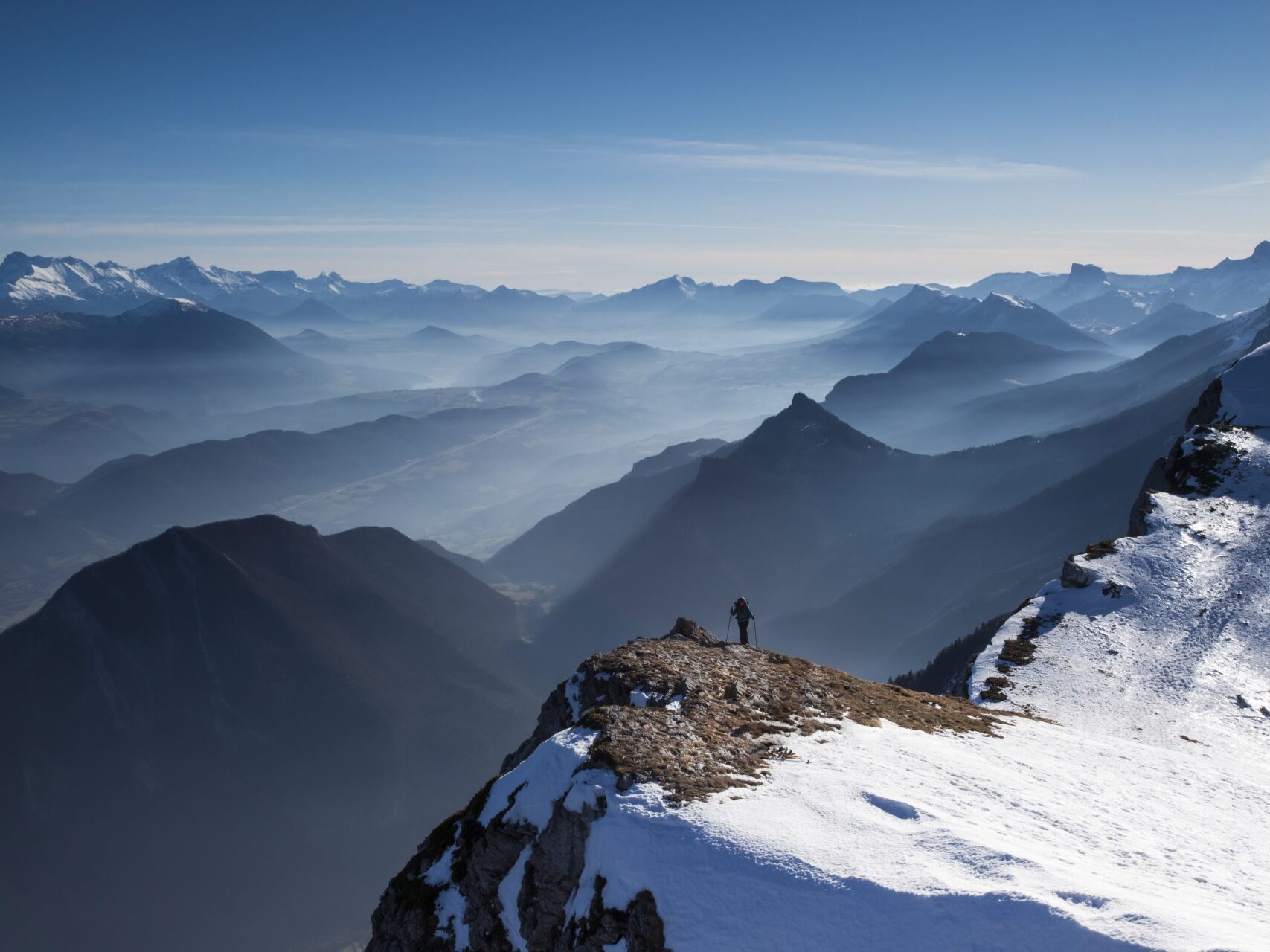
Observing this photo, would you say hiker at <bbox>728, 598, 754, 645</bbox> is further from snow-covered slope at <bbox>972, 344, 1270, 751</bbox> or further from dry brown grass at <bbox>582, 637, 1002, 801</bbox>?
snow-covered slope at <bbox>972, 344, 1270, 751</bbox>

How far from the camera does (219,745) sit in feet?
413

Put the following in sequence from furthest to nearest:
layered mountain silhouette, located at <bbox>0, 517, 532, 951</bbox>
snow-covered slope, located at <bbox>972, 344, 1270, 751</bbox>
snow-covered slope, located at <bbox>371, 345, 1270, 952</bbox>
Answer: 1. layered mountain silhouette, located at <bbox>0, 517, 532, 951</bbox>
2. snow-covered slope, located at <bbox>972, 344, 1270, 751</bbox>
3. snow-covered slope, located at <bbox>371, 345, 1270, 952</bbox>

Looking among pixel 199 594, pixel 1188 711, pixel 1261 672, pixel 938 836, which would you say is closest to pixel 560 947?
pixel 938 836

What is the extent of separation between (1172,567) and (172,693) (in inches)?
5618

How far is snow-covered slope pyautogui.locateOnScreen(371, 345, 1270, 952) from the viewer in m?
16.5

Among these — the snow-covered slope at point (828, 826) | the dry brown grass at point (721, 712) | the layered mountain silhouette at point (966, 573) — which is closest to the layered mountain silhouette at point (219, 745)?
the layered mountain silhouette at point (966, 573)

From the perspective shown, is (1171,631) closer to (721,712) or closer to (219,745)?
(721,712)

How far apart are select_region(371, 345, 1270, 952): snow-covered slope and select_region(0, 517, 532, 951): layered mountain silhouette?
341ft

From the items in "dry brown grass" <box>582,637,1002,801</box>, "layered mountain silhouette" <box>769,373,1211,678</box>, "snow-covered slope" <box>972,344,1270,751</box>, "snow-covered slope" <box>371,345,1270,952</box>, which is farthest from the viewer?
"layered mountain silhouette" <box>769,373,1211,678</box>

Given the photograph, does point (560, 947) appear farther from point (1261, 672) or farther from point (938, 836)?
point (1261, 672)

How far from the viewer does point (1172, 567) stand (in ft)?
190

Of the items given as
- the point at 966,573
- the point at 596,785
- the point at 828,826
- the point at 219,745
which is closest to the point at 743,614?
the point at 596,785

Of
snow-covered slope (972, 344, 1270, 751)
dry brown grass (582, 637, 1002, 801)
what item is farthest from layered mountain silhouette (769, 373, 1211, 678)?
dry brown grass (582, 637, 1002, 801)

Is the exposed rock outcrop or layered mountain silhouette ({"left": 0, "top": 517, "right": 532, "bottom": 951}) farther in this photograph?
layered mountain silhouette ({"left": 0, "top": 517, "right": 532, "bottom": 951})
